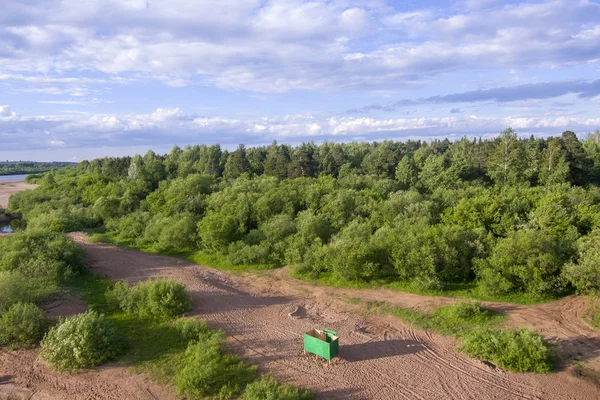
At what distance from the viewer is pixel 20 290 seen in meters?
17.4

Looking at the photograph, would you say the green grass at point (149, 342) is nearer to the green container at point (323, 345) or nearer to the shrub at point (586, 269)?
the green container at point (323, 345)

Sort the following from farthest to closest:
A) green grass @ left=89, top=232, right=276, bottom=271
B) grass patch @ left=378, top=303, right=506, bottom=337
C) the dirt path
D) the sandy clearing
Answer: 1. green grass @ left=89, top=232, right=276, bottom=271
2. grass patch @ left=378, top=303, right=506, bottom=337
3. the dirt path
4. the sandy clearing

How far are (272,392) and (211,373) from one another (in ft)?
7.15

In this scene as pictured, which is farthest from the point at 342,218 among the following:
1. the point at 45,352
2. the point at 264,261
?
the point at 45,352

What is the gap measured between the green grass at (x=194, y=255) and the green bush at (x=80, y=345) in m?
11.2

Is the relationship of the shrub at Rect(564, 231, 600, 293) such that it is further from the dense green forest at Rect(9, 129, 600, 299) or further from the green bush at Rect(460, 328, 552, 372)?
the green bush at Rect(460, 328, 552, 372)

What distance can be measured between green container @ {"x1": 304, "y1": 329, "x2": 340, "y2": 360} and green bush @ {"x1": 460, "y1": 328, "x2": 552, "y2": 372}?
185 inches

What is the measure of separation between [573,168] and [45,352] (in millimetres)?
48043

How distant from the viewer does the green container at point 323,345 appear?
13398 millimetres

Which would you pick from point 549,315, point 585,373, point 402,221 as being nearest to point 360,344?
point 585,373

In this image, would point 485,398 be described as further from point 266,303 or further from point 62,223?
point 62,223

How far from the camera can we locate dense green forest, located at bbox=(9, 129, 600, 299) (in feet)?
62.7

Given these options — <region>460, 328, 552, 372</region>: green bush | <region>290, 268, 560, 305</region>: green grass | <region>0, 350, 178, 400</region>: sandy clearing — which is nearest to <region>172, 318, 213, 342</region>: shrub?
<region>0, 350, 178, 400</region>: sandy clearing

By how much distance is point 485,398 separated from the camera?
11.8 m
